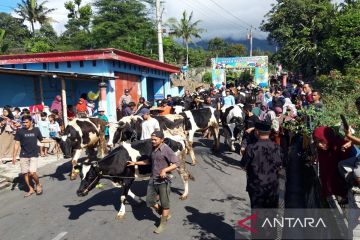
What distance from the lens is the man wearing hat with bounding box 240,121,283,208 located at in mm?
5711

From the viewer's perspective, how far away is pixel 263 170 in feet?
18.8

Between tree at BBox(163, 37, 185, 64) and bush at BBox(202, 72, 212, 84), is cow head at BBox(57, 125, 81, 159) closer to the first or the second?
tree at BBox(163, 37, 185, 64)

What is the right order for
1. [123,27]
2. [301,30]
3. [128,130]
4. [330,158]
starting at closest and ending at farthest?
[330,158] < [128,130] < [301,30] < [123,27]

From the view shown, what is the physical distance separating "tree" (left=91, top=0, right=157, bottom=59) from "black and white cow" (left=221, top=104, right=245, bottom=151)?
2951cm

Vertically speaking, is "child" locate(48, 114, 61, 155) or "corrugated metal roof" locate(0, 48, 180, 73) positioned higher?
"corrugated metal roof" locate(0, 48, 180, 73)

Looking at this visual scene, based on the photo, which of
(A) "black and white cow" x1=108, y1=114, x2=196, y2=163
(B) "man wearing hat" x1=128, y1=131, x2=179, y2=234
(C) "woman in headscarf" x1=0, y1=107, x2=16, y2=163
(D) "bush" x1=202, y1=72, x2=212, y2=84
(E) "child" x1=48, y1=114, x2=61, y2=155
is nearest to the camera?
(B) "man wearing hat" x1=128, y1=131, x2=179, y2=234

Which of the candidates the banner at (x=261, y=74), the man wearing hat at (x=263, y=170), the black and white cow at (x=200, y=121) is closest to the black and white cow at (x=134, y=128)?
the black and white cow at (x=200, y=121)

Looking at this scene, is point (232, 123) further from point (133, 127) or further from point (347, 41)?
point (347, 41)

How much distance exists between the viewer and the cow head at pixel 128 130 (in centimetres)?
1183

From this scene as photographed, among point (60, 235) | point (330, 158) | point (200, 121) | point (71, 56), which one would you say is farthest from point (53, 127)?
point (330, 158)

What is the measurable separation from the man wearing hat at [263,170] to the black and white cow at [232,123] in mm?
6955

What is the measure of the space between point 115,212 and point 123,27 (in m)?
37.6

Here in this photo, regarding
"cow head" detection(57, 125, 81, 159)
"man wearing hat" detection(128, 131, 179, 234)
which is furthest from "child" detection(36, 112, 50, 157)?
"man wearing hat" detection(128, 131, 179, 234)

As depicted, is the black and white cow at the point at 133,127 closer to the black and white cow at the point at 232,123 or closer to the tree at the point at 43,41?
the black and white cow at the point at 232,123
